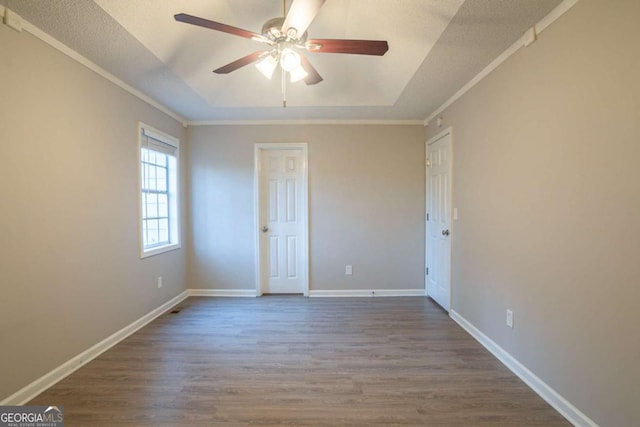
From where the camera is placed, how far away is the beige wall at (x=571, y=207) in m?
1.36

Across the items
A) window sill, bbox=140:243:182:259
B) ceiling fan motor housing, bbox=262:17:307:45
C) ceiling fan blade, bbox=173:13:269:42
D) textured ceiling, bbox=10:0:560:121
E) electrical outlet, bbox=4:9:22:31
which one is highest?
textured ceiling, bbox=10:0:560:121

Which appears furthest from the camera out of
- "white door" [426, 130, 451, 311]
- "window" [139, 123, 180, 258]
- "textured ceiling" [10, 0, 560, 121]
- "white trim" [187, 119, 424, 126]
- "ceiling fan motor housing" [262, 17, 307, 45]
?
"white trim" [187, 119, 424, 126]

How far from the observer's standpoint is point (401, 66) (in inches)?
99.8

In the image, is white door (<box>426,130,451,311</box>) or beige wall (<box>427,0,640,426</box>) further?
white door (<box>426,130,451,311</box>)

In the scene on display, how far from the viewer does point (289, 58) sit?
175 centimetres

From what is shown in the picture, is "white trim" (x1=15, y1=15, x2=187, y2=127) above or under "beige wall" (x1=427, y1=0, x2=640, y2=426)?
above

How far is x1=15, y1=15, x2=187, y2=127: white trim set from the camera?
6.09 feet

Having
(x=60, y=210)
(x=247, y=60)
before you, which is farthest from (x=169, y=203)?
(x=247, y=60)

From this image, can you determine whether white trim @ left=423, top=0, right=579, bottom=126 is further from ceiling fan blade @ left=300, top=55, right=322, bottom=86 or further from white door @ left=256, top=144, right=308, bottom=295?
white door @ left=256, top=144, right=308, bottom=295

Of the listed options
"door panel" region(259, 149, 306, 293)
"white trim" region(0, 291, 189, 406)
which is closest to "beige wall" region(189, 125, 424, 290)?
"door panel" region(259, 149, 306, 293)

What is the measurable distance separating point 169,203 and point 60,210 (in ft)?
5.20

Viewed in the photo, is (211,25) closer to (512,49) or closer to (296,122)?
(512,49)

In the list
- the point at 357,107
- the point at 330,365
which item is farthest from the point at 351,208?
the point at 330,365

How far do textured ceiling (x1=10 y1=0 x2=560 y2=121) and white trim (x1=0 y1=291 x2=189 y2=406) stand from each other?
7.78 ft
